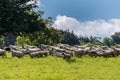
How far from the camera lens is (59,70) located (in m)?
29.6

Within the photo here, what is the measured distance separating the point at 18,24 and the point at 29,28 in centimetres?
252

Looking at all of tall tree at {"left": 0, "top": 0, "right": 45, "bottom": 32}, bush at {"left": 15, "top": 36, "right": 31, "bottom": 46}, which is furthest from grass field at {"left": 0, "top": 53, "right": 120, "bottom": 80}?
bush at {"left": 15, "top": 36, "right": 31, "bottom": 46}

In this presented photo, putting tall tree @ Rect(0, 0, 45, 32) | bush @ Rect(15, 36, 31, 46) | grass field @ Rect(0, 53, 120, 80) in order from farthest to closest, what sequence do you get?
bush @ Rect(15, 36, 31, 46) → tall tree @ Rect(0, 0, 45, 32) → grass field @ Rect(0, 53, 120, 80)

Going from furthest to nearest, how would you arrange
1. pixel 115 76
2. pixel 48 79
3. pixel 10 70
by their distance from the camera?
1. pixel 10 70
2. pixel 115 76
3. pixel 48 79

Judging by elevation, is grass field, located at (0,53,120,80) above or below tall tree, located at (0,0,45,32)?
below

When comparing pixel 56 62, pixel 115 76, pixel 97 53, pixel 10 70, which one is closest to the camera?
pixel 115 76

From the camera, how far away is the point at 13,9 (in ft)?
231

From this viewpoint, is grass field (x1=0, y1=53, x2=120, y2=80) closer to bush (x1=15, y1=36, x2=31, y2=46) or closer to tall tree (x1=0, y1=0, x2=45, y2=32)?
tall tree (x1=0, y1=0, x2=45, y2=32)

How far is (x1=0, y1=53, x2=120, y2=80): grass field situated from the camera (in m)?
26.1

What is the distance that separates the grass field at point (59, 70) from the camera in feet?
85.8

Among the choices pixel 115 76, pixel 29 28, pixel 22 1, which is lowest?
pixel 115 76

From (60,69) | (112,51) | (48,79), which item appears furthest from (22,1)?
(48,79)

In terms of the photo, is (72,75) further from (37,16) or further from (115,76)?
(37,16)

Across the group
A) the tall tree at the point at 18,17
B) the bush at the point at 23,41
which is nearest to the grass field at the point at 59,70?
the tall tree at the point at 18,17
